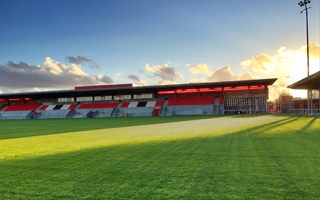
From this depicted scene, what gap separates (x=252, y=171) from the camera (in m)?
6.57

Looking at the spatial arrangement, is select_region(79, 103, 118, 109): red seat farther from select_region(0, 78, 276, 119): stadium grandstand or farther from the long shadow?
the long shadow

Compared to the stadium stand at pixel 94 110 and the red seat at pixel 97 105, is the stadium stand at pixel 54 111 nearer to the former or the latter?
the stadium stand at pixel 94 110

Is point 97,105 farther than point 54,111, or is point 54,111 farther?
point 97,105

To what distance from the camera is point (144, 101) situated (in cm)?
6694

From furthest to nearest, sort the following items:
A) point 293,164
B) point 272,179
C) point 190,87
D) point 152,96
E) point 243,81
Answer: point 152,96 → point 190,87 → point 243,81 → point 293,164 → point 272,179

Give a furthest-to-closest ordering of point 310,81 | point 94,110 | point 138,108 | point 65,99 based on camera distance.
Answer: point 65,99 < point 94,110 < point 138,108 < point 310,81

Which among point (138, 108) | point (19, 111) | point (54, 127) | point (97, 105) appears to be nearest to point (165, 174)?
point (54, 127)

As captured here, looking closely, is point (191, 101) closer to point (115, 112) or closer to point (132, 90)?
Answer: point (132, 90)

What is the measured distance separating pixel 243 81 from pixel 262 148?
4906 cm

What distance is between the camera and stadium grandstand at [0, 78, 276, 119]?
59.6 meters

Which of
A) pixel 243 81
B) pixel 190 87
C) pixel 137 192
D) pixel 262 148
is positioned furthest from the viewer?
pixel 190 87

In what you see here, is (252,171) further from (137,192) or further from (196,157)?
(137,192)

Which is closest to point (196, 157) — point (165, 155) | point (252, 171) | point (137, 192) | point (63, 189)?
point (165, 155)

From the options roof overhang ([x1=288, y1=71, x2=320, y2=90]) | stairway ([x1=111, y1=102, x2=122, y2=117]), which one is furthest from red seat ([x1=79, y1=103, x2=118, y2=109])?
roof overhang ([x1=288, y1=71, x2=320, y2=90])
